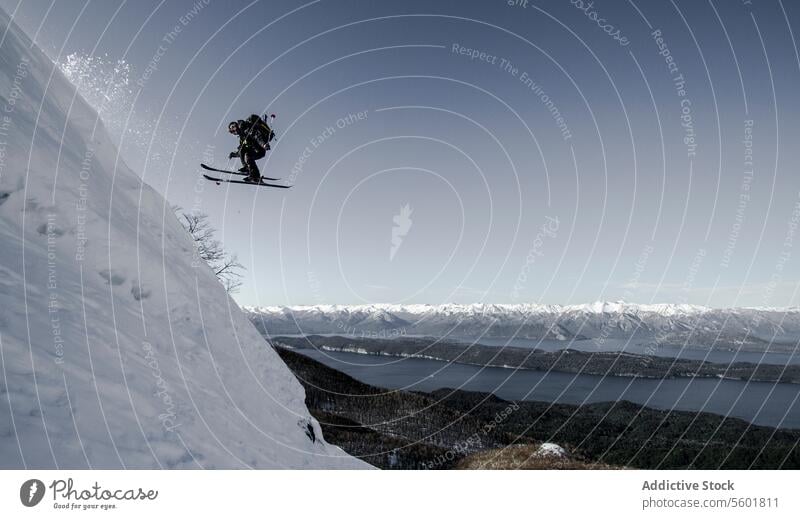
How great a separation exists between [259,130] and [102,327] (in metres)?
6.91

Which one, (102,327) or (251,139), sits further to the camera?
(251,139)

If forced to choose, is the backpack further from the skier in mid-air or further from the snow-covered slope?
the snow-covered slope

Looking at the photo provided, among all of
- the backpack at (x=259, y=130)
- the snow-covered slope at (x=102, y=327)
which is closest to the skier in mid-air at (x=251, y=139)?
the backpack at (x=259, y=130)

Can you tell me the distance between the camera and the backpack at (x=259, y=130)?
423 inches

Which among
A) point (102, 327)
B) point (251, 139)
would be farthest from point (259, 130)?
point (102, 327)

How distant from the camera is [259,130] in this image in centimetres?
1097

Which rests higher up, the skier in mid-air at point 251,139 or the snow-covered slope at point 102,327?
the skier in mid-air at point 251,139

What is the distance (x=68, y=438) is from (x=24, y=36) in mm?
11570

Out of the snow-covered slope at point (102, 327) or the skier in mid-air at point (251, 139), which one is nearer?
the snow-covered slope at point (102, 327)

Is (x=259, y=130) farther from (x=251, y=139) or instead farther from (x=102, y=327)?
(x=102, y=327)

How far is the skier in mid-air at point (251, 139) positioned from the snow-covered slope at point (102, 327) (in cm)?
336

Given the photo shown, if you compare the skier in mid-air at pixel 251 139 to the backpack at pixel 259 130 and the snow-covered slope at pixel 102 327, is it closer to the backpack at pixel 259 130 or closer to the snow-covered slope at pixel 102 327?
the backpack at pixel 259 130
